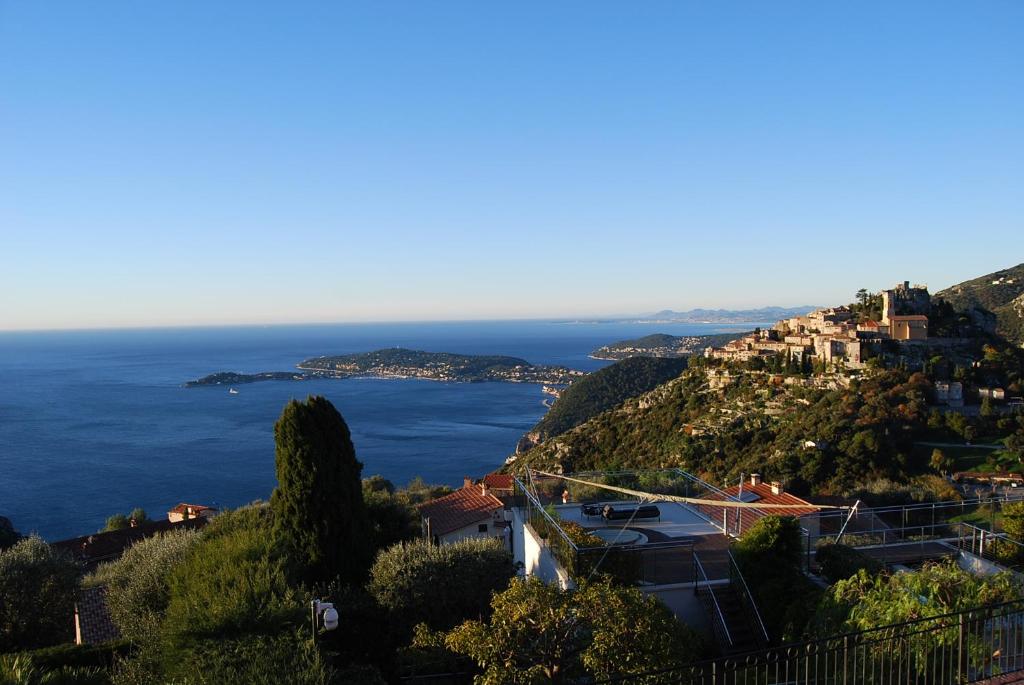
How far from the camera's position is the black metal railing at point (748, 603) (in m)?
7.02

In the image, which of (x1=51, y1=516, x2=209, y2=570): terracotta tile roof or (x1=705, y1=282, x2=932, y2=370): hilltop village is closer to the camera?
(x1=51, y1=516, x2=209, y2=570): terracotta tile roof

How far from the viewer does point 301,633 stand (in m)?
6.95

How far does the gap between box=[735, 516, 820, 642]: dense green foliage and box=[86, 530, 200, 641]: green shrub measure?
7743 mm

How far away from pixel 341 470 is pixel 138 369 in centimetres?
15150

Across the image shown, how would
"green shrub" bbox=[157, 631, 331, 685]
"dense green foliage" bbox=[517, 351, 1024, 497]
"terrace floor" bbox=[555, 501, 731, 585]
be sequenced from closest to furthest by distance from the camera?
"green shrub" bbox=[157, 631, 331, 685]
"terrace floor" bbox=[555, 501, 731, 585]
"dense green foliage" bbox=[517, 351, 1024, 497]

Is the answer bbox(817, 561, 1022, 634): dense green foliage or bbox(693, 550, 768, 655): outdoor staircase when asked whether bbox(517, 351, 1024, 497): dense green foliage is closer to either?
bbox(693, 550, 768, 655): outdoor staircase

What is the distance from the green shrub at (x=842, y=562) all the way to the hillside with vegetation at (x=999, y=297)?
48669mm

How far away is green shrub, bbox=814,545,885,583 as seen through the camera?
24.6ft

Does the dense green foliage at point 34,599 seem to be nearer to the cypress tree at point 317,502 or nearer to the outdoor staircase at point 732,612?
the cypress tree at point 317,502

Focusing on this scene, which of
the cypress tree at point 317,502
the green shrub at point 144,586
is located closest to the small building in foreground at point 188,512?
the green shrub at point 144,586

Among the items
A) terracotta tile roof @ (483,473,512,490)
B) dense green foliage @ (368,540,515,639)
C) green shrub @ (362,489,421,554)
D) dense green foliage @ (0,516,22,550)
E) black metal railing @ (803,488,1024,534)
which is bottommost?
dense green foliage @ (0,516,22,550)

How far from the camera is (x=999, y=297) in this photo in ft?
206

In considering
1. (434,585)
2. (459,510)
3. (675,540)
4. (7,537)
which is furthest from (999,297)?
(7,537)

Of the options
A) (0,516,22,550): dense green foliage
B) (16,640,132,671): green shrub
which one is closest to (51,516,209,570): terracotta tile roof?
(0,516,22,550): dense green foliage
